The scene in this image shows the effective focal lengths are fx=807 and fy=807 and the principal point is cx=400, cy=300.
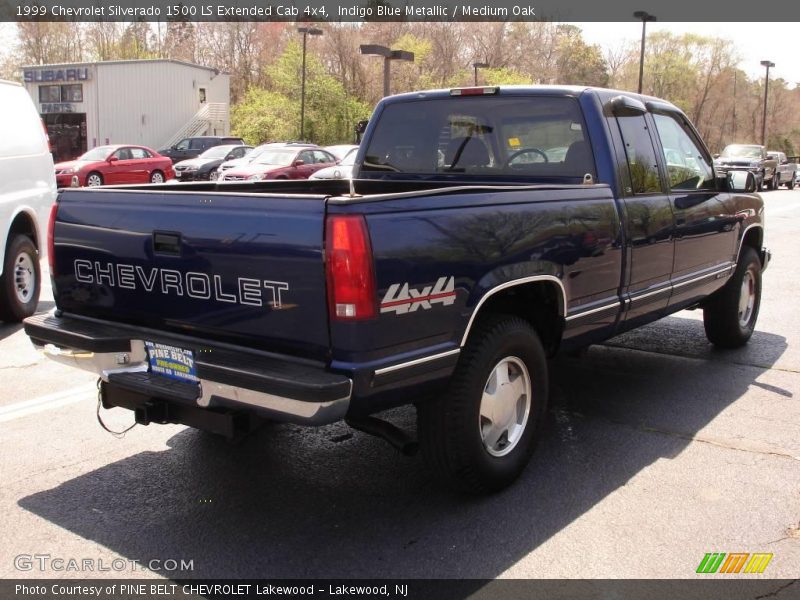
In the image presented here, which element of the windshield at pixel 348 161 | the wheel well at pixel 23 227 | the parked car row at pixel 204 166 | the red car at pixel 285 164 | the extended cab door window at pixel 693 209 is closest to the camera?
the extended cab door window at pixel 693 209

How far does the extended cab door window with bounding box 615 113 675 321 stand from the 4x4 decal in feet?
5.57

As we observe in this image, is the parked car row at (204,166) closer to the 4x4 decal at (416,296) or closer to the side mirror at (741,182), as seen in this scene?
the side mirror at (741,182)

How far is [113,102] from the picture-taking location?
130 feet

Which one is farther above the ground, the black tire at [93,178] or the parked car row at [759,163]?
the parked car row at [759,163]

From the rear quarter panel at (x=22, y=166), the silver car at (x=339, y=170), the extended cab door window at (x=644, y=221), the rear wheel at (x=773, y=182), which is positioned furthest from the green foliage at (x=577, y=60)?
the extended cab door window at (x=644, y=221)

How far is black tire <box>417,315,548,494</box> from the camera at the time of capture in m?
3.56

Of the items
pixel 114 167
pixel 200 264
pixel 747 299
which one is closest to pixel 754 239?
pixel 747 299

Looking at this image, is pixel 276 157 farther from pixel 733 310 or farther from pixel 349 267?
pixel 349 267

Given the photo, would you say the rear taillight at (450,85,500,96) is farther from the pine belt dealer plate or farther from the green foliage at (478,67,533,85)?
the green foliage at (478,67,533,85)

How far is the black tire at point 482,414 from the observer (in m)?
3.56

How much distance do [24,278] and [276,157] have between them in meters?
16.6

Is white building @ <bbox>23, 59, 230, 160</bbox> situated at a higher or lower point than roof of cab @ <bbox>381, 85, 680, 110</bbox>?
higher

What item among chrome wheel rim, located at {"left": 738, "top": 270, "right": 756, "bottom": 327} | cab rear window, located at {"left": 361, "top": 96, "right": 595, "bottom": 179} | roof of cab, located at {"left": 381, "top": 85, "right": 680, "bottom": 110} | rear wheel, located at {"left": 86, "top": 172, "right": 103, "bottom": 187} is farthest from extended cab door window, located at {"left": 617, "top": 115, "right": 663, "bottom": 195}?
rear wheel, located at {"left": 86, "top": 172, "right": 103, "bottom": 187}

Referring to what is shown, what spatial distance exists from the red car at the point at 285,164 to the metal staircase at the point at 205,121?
69.3 feet
